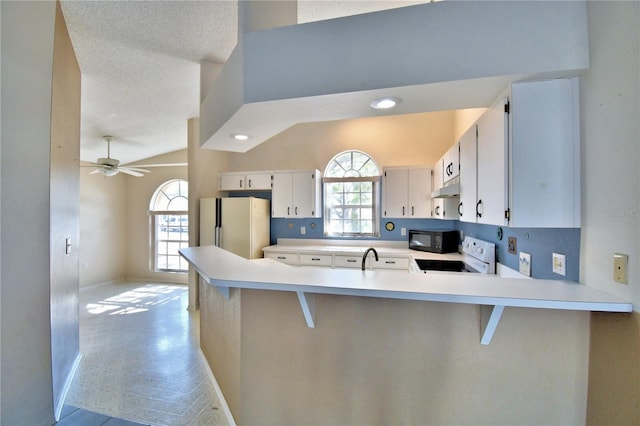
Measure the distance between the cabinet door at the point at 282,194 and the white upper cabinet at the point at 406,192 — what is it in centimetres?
144

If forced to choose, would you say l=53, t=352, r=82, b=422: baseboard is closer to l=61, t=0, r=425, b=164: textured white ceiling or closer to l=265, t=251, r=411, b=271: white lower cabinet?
l=265, t=251, r=411, b=271: white lower cabinet

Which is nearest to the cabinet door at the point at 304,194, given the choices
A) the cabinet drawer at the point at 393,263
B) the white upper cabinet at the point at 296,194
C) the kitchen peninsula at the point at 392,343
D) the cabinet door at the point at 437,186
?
the white upper cabinet at the point at 296,194

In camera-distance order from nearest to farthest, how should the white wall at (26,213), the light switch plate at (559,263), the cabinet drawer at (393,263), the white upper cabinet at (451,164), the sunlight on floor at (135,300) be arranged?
the light switch plate at (559,263) → the white wall at (26,213) → the white upper cabinet at (451,164) → the cabinet drawer at (393,263) → the sunlight on floor at (135,300)

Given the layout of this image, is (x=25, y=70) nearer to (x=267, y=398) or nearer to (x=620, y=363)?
(x=267, y=398)

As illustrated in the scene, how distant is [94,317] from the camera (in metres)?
3.87

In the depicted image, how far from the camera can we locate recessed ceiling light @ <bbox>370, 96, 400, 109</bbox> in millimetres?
1484

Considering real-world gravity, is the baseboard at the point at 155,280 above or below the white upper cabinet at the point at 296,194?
below

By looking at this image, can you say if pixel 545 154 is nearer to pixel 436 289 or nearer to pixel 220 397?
pixel 436 289

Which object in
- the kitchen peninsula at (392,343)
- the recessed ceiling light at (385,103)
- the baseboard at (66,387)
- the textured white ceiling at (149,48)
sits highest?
the textured white ceiling at (149,48)

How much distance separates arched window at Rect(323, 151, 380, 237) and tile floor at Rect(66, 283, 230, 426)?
8.30 ft

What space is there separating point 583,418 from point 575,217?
37.0 inches

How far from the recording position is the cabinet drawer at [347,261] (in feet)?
12.3

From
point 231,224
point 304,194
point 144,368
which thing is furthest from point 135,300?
point 304,194

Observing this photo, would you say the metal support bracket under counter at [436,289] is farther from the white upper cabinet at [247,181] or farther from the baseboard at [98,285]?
the baseboard at [98,285]
